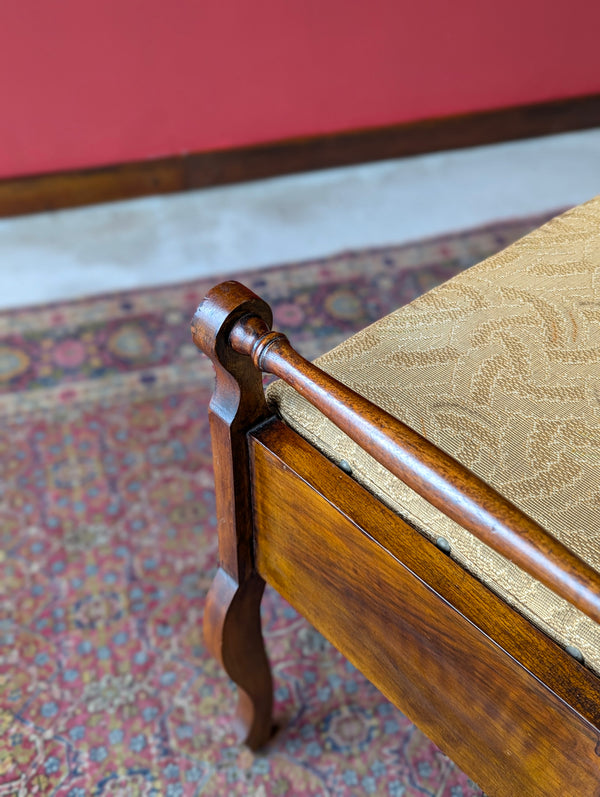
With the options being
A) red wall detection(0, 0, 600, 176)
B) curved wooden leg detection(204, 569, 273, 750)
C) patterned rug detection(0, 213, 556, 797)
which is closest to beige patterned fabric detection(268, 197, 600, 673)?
curved wooden leg detection(204, 569, 273, 750)

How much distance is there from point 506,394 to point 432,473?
0.80ft

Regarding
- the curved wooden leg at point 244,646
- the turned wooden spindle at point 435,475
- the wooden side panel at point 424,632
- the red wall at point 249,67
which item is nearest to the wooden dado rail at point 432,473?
the turned wooden spindle at point 435,475

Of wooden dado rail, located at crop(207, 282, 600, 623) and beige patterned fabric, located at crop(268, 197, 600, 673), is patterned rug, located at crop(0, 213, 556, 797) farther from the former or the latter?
wooden dado rail, located at crop(207, 282, 600, 623)

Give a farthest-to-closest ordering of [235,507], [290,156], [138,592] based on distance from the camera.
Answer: [290,156] < [138,592] < [235,507]

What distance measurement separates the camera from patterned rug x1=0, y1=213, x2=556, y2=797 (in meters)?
1.13

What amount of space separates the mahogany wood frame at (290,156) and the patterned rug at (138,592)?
45 cm

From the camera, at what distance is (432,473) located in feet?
1.91

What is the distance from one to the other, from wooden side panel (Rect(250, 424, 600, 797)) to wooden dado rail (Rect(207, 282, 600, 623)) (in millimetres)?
113

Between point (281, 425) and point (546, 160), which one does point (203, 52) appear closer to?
point (546, 160)

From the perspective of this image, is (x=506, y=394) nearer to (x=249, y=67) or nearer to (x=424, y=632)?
(x=424, y=632)

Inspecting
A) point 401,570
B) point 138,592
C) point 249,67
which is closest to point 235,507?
point 401,570

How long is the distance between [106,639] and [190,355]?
0.66 metres

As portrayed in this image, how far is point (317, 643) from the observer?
4.16ft

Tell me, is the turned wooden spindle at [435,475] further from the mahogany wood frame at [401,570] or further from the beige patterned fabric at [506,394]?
the beige patterned fabric at [506,394]
